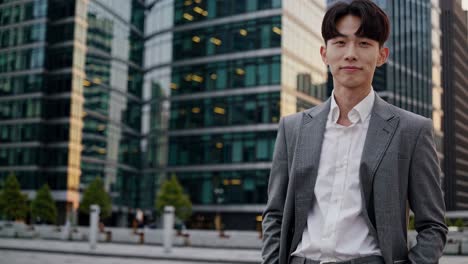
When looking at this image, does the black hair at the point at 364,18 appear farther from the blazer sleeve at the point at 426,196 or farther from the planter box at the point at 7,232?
the planter box at the point at 7,232

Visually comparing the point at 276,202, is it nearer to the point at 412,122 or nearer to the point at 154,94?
the point at 412,122

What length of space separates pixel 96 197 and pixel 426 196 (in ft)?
202

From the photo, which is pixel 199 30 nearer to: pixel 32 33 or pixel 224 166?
pixel 224 166

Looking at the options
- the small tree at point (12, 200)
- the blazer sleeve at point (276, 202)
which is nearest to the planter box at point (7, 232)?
the small tree at point (12, 200)

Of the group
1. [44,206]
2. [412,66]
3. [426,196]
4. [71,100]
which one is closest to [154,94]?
[71,100]

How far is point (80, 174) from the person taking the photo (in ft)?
219

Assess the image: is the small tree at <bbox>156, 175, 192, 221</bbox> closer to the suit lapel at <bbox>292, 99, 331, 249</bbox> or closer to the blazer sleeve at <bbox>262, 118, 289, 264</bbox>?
the blazer sleeve at <bbox>262, 118, 289, 264</bbox>

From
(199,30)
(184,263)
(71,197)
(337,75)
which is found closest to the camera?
(337,75)

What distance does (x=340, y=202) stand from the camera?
8.39 ft

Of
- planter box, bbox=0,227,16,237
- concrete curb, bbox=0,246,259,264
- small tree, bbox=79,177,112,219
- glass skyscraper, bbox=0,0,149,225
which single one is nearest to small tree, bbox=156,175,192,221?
small tree, bbox=79,177,112,219

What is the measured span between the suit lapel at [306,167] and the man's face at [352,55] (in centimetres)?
22

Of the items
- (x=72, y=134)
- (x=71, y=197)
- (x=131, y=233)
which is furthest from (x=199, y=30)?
(x=131, y=233)

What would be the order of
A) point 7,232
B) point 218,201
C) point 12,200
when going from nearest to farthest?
point 7,232, point 218,201, point 12,200

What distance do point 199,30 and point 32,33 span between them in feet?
65.7
